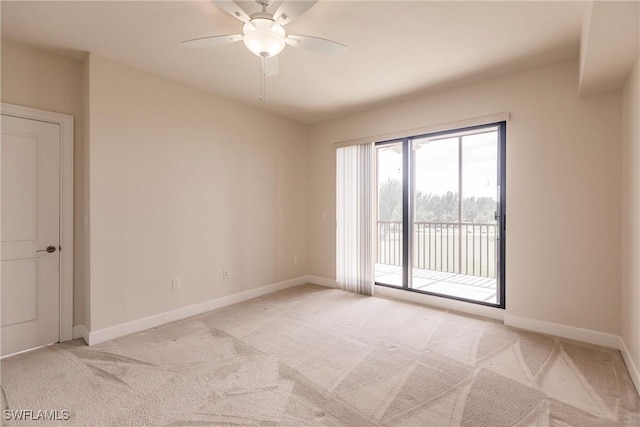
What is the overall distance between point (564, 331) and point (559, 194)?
1.34 m

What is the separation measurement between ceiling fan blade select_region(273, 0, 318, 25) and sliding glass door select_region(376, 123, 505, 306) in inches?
103

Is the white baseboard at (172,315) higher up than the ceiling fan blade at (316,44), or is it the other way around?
the ceiling fan blade at (316,44)

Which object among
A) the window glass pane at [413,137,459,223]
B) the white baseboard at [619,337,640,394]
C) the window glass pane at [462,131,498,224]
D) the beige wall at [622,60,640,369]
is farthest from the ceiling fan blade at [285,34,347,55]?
the window glass pane at [462,131,498,224]

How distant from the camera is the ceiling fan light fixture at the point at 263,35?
2000 millimetres

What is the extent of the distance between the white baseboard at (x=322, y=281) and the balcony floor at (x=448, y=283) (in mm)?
718

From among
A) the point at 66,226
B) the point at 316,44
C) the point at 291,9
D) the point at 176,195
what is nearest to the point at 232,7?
the point at 291,9

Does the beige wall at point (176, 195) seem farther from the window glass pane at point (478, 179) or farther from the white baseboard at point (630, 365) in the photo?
the white baseboard at point (630, 365)

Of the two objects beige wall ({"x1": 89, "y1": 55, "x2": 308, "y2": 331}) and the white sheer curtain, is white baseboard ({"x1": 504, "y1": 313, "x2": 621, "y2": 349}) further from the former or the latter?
beige wall ({"x1": 89, "y1": 55, "x2": 308, "y2": 331})

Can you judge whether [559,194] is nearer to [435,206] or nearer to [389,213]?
[435,206]

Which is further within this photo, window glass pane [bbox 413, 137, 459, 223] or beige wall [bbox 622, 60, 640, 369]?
window glass pane [bbox 413, 137, 459, 223]

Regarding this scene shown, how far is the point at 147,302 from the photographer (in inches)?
124

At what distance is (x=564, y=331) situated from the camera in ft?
9.39

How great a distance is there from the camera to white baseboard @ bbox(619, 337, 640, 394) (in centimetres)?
205

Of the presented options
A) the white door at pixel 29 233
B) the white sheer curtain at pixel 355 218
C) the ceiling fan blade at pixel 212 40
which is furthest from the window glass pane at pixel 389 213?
the white door at pixel 29 233
